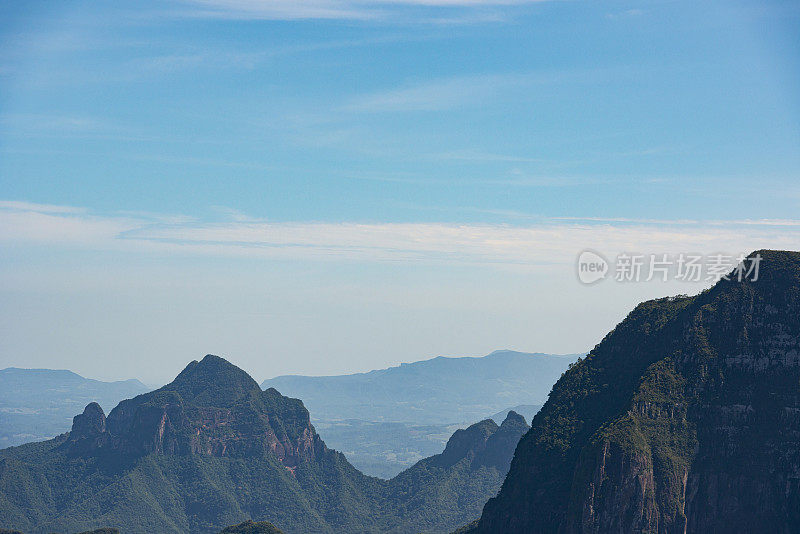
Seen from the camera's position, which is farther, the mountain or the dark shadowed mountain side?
the dark shadowed mountain side

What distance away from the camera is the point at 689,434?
4136 inches

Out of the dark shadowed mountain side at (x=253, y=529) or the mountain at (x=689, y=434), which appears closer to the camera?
the mountain at (x=689, y=434)

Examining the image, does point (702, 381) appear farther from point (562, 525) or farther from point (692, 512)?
point (562, 525)

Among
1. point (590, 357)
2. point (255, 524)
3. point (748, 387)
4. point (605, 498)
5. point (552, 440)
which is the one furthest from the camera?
point (255, 524)

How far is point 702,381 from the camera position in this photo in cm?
10675

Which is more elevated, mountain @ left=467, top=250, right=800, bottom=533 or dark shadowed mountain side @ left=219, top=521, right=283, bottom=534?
mountain @ left=467, top=250, right=800, bottom=533

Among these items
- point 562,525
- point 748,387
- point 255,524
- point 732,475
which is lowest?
point 255,524

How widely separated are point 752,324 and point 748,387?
24.7ft

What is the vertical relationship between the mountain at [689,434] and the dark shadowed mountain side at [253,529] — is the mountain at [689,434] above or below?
above

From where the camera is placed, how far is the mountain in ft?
326

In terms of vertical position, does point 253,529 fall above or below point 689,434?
below

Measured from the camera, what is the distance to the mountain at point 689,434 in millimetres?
99500

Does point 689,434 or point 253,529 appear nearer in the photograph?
point 689,434

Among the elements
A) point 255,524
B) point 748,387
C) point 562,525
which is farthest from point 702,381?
point 255,524
